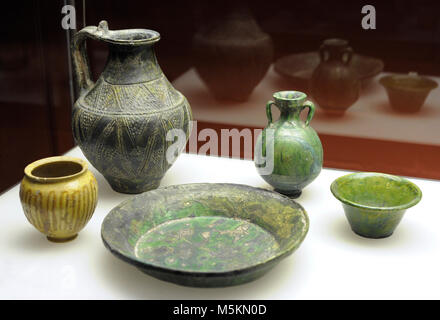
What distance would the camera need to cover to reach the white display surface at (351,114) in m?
2.12

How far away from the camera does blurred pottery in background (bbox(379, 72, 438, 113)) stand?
2061 mm

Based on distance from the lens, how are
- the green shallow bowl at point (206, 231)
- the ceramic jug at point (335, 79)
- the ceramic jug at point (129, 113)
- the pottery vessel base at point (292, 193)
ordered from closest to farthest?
1. the green shallow bowl at point (206, 231)
2. the ceramic jug at point (129, 113)
3. the pottery vessel base at point (292, 193)
4. the ceramic jug at point (335, 79)

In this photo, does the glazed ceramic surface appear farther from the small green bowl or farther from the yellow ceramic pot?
the yellow ceramic pot

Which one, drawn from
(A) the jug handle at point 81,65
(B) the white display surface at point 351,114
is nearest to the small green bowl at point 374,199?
(B) the white display surface at point 351,114

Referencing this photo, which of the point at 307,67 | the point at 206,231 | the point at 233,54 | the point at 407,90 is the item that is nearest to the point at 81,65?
the point at 233,54

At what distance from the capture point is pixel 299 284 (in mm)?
1419

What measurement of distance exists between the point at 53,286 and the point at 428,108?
1.46 metres

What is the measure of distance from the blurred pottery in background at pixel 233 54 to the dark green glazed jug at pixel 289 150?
40 centimetres

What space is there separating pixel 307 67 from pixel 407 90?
14.7 inches

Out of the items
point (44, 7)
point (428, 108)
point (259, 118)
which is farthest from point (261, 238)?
point (44, 7)

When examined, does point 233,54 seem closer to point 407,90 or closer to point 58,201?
point 407,90

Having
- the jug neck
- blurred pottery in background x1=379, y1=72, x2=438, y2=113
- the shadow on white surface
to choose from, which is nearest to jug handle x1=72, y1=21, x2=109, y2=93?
the jug neck

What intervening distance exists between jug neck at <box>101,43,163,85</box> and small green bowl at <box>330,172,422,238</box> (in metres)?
0.66

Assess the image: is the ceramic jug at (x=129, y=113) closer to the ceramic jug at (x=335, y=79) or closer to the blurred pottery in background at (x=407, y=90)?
the ceramic jug at (x=335, y=79)
